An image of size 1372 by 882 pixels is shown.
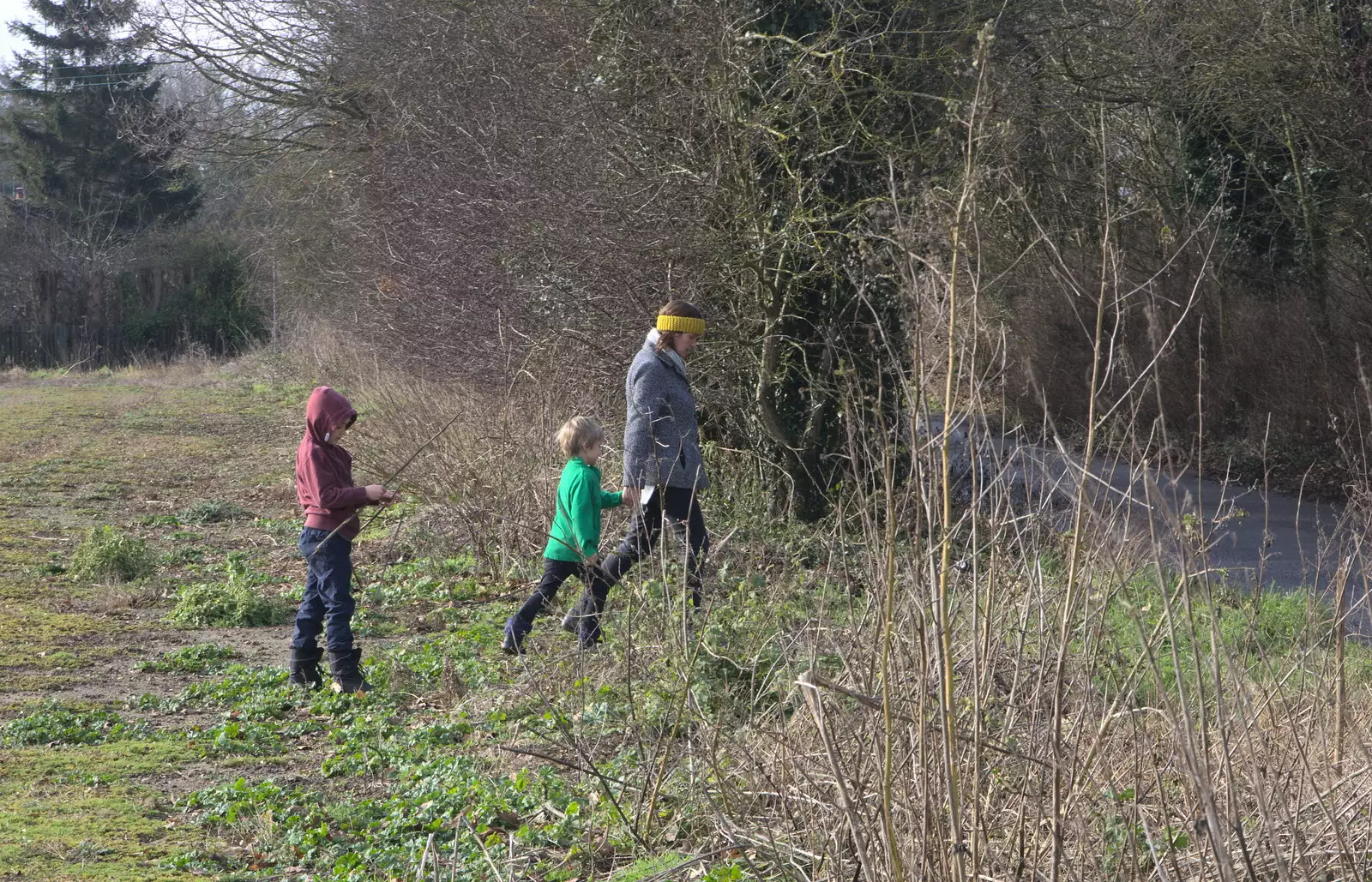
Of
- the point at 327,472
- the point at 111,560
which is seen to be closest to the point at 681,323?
the point at 327,472

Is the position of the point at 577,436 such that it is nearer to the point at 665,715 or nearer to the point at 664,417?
the point at 664,417

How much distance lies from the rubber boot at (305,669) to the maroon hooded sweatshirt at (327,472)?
628 millimetres

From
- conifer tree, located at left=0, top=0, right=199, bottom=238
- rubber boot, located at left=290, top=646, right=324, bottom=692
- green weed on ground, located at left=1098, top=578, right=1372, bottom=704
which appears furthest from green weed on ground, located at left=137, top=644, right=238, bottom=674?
conifer tree, located at left=0, top=0, right=199, bottom=238

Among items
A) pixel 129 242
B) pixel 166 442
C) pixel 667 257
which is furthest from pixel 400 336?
pixel 129 242

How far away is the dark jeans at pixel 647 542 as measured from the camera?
6.23 metres

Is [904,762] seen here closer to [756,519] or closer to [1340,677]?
[1340,677]

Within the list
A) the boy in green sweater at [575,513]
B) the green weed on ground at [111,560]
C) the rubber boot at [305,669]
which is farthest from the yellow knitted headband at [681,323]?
the green weed on ground at [111,560]

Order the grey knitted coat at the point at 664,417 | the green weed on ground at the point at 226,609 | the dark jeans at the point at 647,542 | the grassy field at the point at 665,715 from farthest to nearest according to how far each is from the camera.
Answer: the green weed on ground at the point at 226,609 → the grey knitted coat at the point at 664,417 → the dark jeans at the point at 647,542 → the grassy field at the point at 665,715

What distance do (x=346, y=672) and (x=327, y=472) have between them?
947 mm

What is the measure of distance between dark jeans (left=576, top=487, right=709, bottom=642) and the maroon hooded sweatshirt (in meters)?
1.18

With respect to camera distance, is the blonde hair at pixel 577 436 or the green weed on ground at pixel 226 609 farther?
the green weed on ground at pixel 226 609

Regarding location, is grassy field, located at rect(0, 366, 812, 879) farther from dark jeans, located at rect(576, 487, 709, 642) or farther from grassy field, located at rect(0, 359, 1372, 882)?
dark jeans, located at rect(576, 487, 709, 642)

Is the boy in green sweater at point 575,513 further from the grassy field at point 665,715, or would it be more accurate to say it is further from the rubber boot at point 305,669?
the rubber boot at point 305,669

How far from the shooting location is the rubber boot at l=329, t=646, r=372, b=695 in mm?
6422
